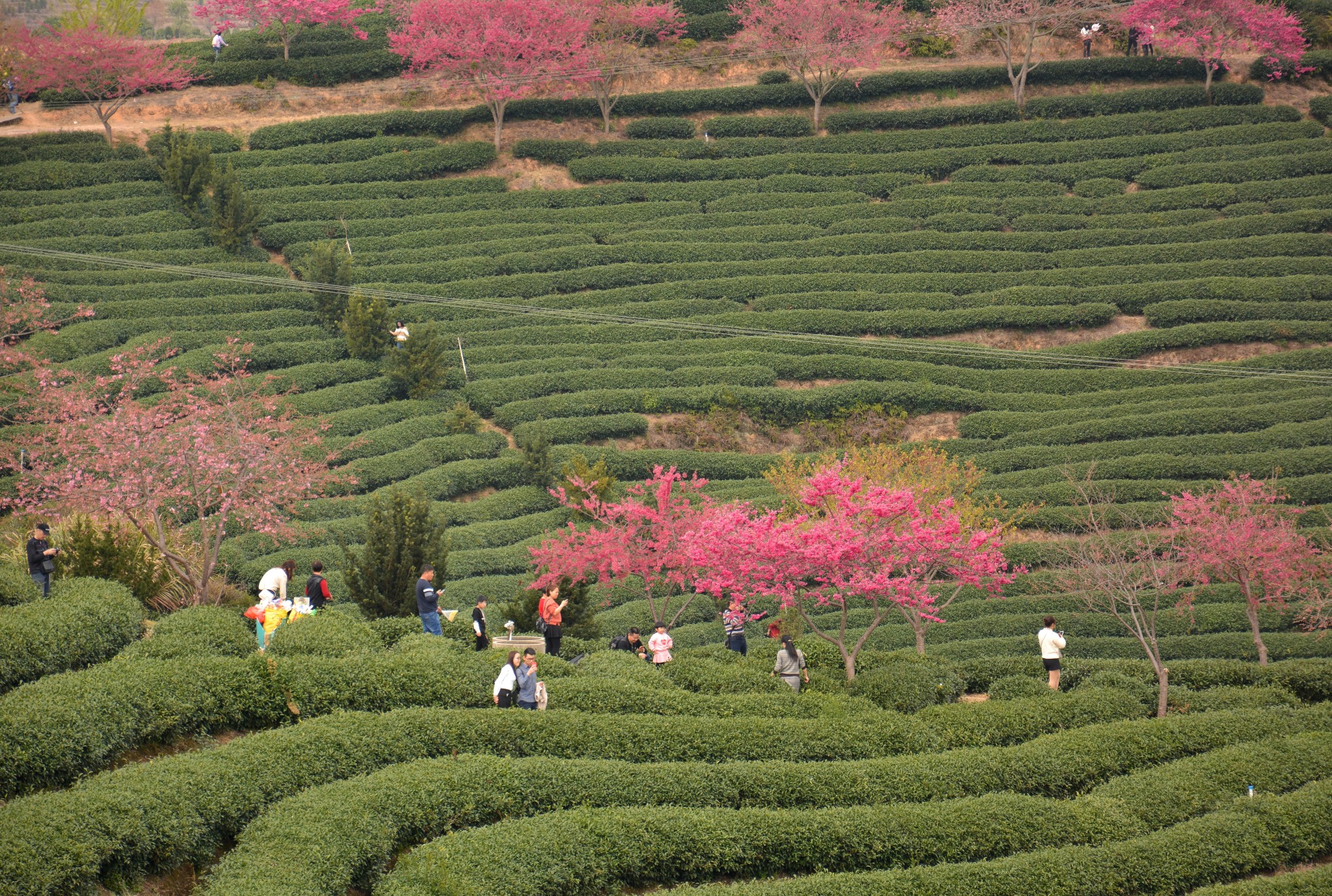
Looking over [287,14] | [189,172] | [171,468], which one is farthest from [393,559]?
[287,14]

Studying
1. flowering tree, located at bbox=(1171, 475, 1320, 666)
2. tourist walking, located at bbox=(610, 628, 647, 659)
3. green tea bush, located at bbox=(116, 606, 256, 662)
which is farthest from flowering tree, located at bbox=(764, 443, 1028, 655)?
green tea bush, located at bbox=(116, 606, 256, 662)

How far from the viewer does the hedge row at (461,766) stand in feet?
39.0

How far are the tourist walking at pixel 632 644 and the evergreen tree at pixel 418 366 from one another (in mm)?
14595

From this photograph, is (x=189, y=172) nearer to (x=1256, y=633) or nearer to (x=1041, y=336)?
(x=1041, y=336)

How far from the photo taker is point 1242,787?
16.7 metres

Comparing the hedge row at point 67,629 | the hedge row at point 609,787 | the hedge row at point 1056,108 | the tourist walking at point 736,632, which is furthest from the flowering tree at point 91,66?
the hedge row at point 609,787

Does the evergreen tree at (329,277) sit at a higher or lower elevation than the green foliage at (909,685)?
higher

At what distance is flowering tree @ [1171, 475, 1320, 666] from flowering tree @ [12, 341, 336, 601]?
17420 millimetres

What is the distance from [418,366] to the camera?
33.7 meters

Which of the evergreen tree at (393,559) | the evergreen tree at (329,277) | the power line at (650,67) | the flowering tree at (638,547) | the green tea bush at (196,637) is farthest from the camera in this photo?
the power line at (650,67)

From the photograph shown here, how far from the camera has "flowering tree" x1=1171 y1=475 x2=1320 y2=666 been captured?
22.7 m

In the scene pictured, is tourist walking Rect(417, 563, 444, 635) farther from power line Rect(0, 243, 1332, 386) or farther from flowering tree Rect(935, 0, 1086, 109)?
flowering tree Rect(935, 0, 1086, 109)

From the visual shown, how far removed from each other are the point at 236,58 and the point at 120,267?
16112 mm

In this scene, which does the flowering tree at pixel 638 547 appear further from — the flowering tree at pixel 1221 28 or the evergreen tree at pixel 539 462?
the flowering tree at pixel 1221 28
